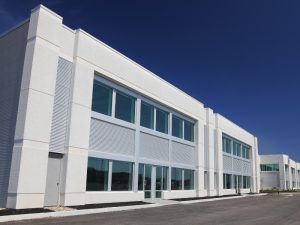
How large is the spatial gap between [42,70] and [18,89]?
1.57m

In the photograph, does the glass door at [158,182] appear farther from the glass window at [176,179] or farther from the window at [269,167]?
the window at [269,167]

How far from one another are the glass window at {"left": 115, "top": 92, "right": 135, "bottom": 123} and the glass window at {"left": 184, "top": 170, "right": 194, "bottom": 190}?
35.5 ft

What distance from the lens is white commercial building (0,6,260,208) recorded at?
17281 mm

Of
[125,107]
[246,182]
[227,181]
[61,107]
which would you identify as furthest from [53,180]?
[246,182]

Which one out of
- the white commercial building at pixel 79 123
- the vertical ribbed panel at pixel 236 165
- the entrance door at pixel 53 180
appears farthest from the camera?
the vertical ribbed panel at pixel 236 165

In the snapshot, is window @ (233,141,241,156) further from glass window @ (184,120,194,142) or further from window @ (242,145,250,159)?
glass window @ (184,120,194,142)

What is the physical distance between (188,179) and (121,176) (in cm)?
1207

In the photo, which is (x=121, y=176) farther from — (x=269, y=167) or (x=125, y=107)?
(x=269, y=167)

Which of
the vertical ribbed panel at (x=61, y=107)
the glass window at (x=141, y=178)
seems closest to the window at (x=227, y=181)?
the glass window at (x=141, y=178)

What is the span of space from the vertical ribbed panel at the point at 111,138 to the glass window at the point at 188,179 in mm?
10135

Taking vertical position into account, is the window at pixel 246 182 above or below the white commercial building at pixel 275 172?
below

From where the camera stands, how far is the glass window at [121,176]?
76.3 feet

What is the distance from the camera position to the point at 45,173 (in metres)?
17.5

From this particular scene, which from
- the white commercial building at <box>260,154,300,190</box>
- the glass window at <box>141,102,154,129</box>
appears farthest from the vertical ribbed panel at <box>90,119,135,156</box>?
the white commercial building at <box>260,154,300,190</box>
